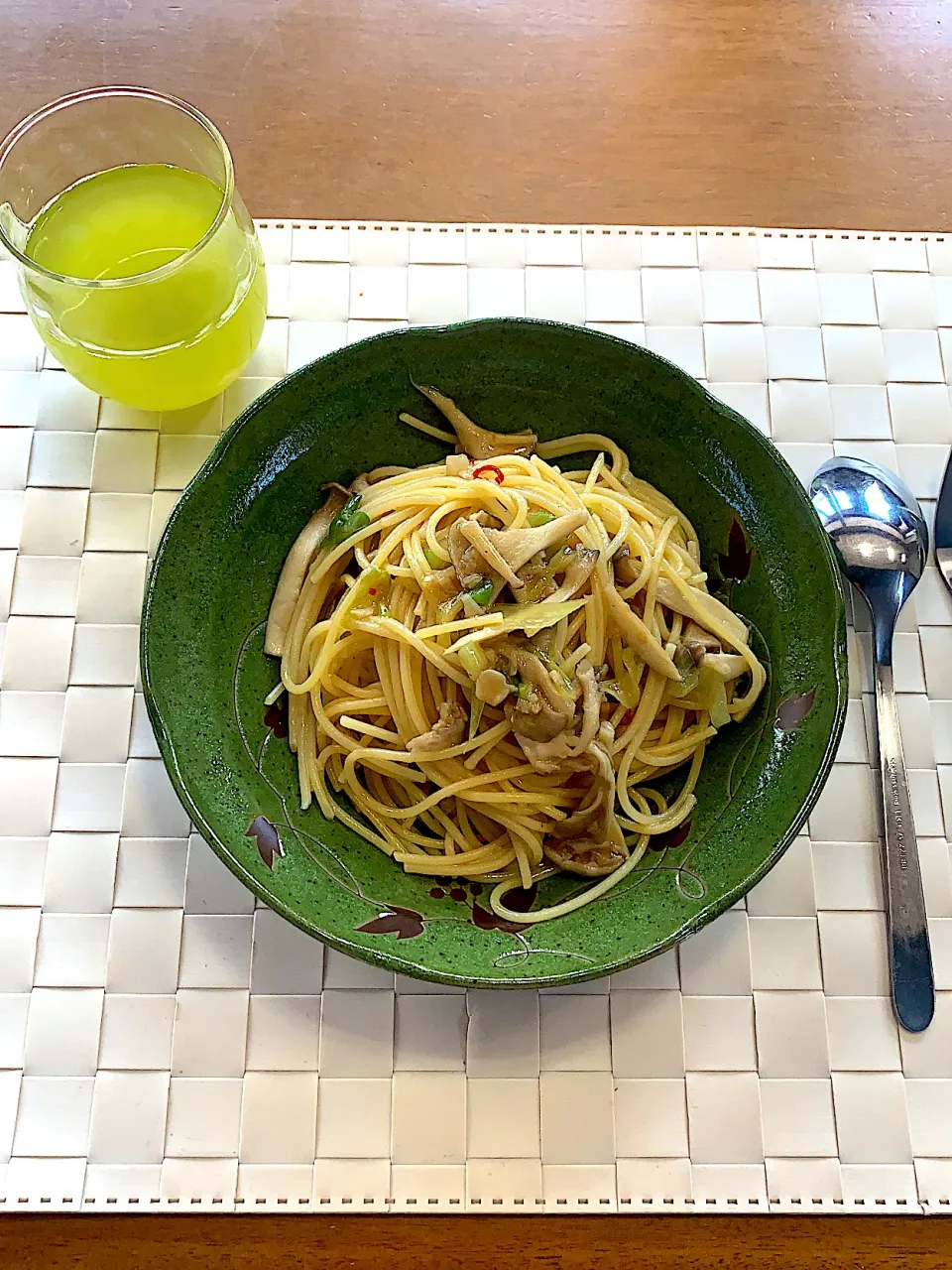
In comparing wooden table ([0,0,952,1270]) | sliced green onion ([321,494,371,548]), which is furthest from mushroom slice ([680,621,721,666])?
wooden table ([0,0,952,1270])

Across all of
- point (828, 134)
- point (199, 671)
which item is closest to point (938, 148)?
point (828, 134)

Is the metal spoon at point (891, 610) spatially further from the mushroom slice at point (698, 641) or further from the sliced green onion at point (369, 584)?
the sliced green onion at point (369, 584)

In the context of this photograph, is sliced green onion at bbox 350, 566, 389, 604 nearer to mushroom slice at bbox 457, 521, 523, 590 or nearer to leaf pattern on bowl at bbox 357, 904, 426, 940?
mushroom slice at bbox 457, 521, 523, 590

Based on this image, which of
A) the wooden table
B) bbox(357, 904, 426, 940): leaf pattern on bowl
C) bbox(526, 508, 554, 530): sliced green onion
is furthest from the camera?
the wooden table

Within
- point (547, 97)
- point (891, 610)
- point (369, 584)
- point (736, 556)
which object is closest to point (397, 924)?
point (369, 584)

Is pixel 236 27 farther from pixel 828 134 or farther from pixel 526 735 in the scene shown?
pixel 526 735

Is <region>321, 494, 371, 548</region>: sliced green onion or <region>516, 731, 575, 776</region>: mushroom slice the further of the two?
<region>321, 494, 371, 548</region>: sliced green onion
